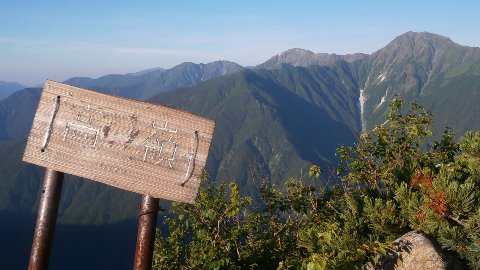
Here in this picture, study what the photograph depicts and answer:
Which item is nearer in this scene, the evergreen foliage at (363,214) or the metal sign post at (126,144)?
the metal sign post at (126,144)

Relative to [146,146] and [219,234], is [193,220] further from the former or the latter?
[146,146]

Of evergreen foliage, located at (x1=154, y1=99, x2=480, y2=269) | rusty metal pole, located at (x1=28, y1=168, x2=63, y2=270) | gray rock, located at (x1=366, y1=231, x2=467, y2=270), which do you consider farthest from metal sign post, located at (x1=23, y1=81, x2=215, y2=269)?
gray rock, located at (x1=366, y1=231, x2=467, y2=270)

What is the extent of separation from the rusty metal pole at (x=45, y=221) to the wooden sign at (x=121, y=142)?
0.20 meters

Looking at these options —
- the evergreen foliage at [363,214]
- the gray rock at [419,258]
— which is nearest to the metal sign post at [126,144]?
the evergreen foliage at [363,214]

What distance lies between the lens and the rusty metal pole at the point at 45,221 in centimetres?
381

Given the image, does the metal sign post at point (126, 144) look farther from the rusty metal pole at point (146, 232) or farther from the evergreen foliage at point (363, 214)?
the evergreen foliage at point (363, 214)

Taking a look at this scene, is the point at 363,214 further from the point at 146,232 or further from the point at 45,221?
the point at 45,221

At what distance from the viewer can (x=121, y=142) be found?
366cm

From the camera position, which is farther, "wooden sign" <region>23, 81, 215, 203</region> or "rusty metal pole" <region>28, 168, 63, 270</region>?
"rusty metal pole" <region>28, 168, 63, 270</region>

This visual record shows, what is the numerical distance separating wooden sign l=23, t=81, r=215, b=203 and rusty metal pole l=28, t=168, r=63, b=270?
0.20 meters

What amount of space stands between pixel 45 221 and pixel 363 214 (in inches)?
161

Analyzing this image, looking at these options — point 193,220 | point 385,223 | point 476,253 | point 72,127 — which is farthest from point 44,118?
point 193,220

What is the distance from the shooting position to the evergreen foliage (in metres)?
4.83

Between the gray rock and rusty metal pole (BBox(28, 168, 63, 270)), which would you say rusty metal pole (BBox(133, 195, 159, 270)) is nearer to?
rusty metal pole (BBox(28, 168, 63, 270))
